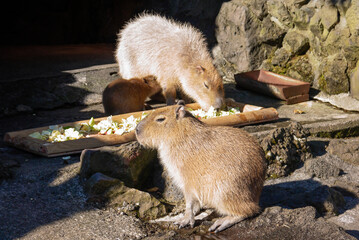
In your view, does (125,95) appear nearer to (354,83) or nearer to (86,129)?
(86,129)

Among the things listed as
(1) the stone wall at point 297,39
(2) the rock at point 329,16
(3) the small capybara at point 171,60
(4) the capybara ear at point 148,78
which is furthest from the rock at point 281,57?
(4) the capybara ear at point 148,78

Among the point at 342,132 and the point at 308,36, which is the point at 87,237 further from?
the point at 308,36

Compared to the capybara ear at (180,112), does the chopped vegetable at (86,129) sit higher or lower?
lower

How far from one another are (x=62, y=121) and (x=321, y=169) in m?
3.58

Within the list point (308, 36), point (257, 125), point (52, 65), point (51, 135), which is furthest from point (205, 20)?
point (51, 135)

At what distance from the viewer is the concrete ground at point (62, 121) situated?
3.54 metres

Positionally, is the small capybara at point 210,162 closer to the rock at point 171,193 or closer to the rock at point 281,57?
the rock at point 171,193

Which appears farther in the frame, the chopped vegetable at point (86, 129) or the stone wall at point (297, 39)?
the stone wall at point (297, 39)

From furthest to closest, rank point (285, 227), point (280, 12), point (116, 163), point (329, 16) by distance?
point (280, 12) → point (329, 16) → point (116, 163) → point (285, 227)

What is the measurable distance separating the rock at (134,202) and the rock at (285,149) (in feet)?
4.50

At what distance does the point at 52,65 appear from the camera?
842 cm

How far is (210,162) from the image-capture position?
3523 millimetres

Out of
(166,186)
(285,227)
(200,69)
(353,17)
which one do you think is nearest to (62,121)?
(200,69)

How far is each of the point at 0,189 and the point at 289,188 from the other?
8.60 feet
